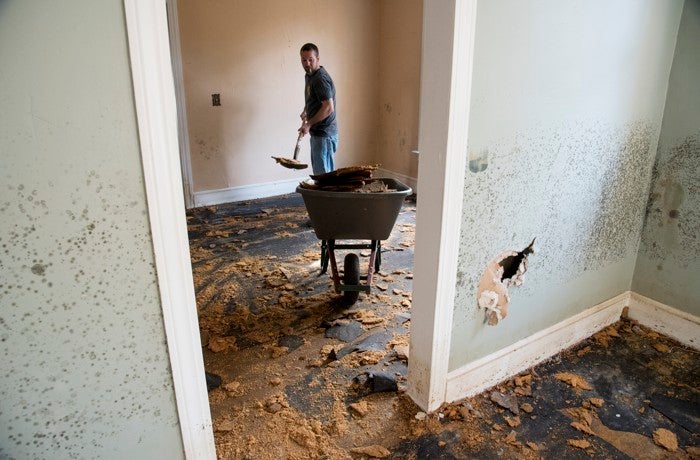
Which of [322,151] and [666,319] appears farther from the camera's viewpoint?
[322,151]

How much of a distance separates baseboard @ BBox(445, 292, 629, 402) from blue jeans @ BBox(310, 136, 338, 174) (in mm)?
2627

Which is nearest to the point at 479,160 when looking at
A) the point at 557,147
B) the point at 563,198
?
the point at 557,147

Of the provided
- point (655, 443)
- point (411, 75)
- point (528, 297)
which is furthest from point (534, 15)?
point (411, 75)

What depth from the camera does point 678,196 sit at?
2199mm

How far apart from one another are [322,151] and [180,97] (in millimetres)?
1611

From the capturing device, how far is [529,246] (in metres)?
1.86

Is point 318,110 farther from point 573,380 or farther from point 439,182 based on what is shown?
point 573,380

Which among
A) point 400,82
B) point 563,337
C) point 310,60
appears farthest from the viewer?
point 400,82

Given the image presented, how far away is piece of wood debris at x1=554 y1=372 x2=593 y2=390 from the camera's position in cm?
195

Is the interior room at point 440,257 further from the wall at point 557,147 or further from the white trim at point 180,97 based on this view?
the white trim at point 180,97

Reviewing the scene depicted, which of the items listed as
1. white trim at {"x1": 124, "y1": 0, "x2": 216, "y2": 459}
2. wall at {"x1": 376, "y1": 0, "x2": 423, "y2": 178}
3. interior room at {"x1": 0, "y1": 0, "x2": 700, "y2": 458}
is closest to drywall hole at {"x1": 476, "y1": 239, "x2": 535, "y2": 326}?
interior room at {"x1": 0, "y1": 0, "x2": 700, "y2": 458}

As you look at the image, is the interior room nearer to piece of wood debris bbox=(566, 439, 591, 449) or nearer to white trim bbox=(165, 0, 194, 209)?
piece of wood debris bbox=(566, 439, 591, 449)

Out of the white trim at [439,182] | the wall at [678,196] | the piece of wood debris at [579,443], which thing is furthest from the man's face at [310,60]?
the piece of wood debris at [579,443]

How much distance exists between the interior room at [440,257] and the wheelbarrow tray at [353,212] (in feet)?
1.78
